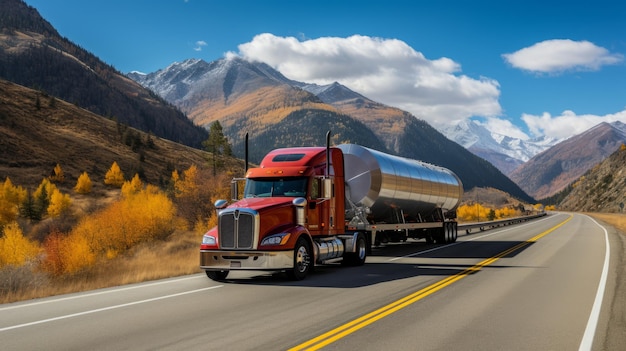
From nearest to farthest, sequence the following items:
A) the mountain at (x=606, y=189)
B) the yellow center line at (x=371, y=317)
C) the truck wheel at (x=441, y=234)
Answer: the yellow center line at (x=371, y=317)
the truck wheel at (x=441, y=234)
the mountain at (x=606, y=189)

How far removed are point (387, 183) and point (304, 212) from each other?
7.83 m

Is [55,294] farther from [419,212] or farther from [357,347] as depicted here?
[419,212]

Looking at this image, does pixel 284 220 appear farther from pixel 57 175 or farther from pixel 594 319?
pixel 57 175

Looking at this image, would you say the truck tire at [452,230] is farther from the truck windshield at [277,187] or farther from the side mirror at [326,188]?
the truck windshield at [277,187]

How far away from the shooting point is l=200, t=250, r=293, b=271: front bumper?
13883 millimetres

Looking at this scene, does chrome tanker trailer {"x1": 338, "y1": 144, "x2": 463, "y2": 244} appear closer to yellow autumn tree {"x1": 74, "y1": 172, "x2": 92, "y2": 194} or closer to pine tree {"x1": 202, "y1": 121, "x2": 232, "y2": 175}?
pine tree {"x1": 202, "y1": 121, "x2": 232, "y2": 175}

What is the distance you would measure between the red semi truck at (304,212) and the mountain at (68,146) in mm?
79655

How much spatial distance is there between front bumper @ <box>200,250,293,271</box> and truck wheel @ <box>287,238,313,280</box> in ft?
0.95

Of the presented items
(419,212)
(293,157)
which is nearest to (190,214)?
(419,212)

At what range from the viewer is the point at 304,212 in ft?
50.5

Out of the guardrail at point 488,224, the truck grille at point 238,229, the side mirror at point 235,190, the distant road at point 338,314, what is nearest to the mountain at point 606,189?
the guardrail at point 488,224

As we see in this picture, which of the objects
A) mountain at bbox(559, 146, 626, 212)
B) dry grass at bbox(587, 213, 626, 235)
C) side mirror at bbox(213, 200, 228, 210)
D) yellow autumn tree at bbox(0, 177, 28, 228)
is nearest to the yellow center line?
side mirror at bbox(213, 200, 228, 210)

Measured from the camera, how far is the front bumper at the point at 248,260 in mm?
13883

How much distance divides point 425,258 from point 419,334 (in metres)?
13.7
